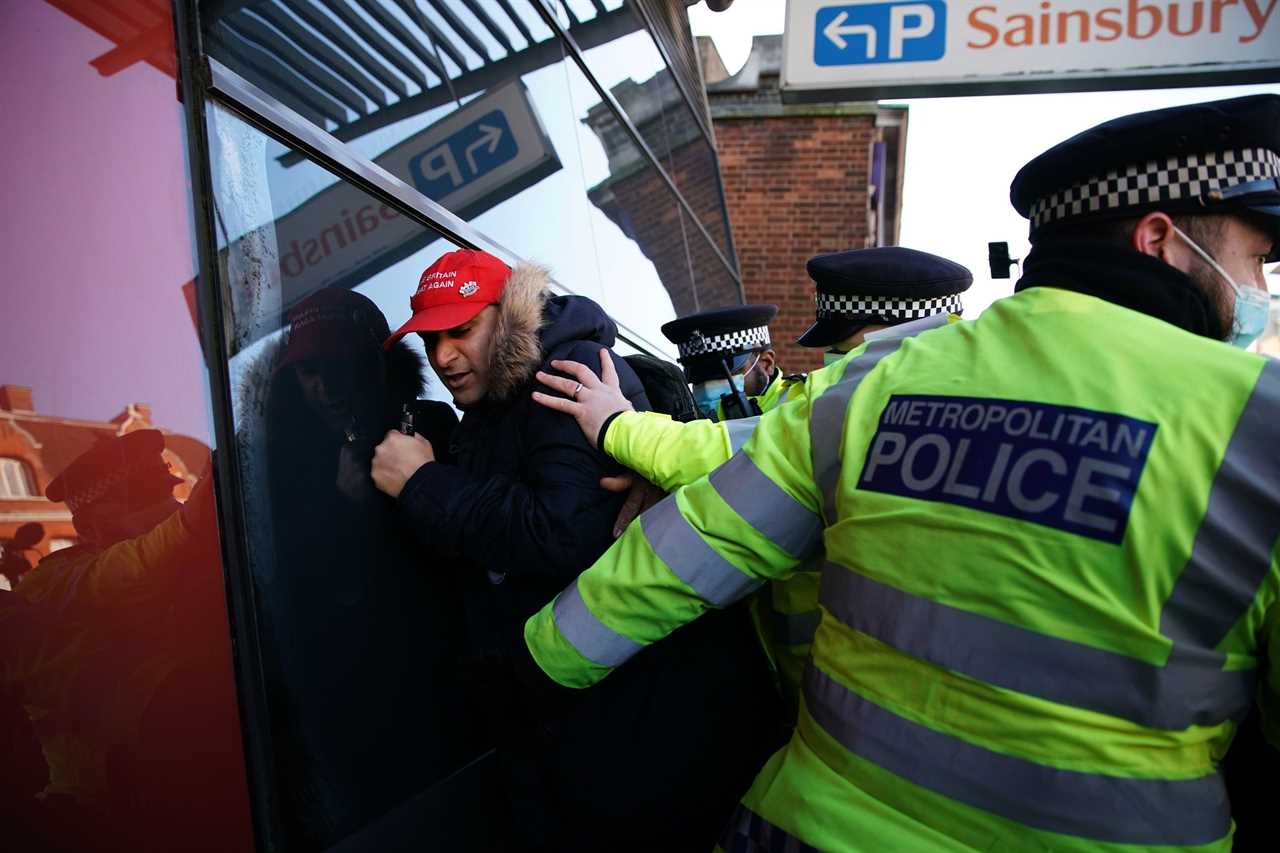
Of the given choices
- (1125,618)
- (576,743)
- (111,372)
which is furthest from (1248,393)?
(111,372)

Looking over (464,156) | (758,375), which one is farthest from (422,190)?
(758,375)

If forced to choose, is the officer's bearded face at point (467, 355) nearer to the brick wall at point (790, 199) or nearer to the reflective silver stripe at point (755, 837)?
the reflective silver stripe at point (755, 837)

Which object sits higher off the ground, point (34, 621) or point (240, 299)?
point (240, 299)

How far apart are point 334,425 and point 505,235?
1216 millimetres

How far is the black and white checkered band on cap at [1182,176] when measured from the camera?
1.19 m

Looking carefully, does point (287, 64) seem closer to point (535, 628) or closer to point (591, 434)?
point (591, 434)

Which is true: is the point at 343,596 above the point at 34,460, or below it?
below

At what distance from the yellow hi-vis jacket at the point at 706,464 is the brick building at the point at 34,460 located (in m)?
0.84

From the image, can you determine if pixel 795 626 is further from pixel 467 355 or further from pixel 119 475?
pixel 119 475

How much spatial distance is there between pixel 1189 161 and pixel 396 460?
1.40 metres

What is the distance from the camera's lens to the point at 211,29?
152 centimetres

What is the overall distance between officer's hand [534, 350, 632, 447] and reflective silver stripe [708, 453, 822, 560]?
1.49ft

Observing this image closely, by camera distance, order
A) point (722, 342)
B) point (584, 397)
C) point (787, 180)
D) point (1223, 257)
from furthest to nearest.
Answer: point (787, 180)
point (722, 342)
point (584, 397)
point (1223, 257)

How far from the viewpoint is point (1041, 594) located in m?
0.98
